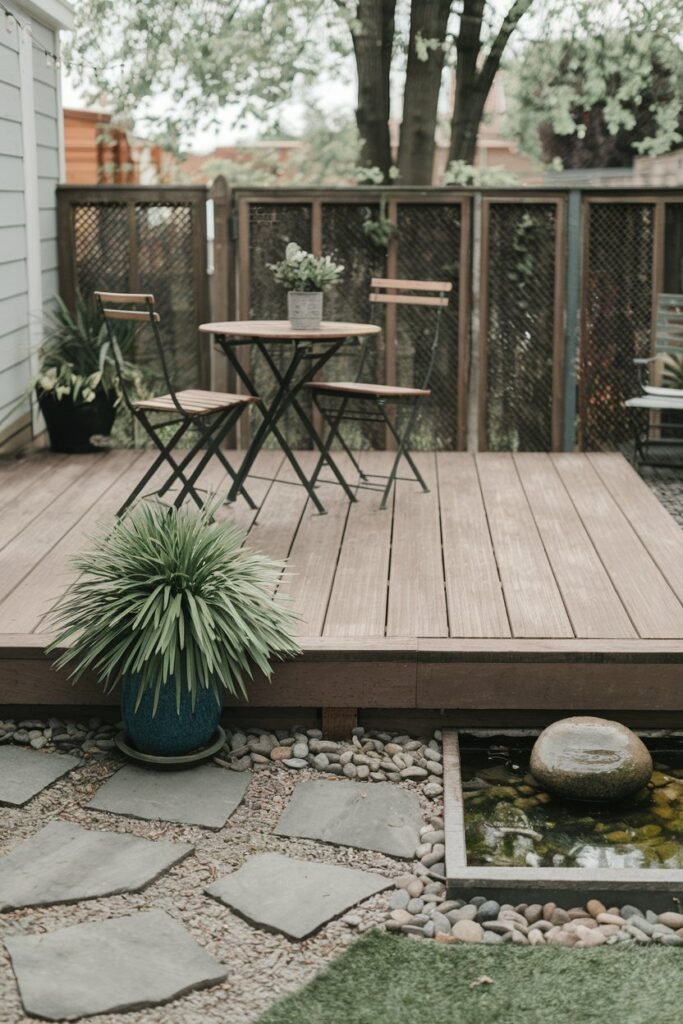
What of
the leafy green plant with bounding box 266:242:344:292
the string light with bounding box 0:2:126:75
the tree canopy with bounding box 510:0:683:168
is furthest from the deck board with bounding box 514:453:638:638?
the tree canopy with bounding box 510:0:683:168

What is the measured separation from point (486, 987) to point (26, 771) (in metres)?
1.49

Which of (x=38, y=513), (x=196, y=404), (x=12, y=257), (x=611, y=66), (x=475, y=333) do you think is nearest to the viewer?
(x=196, y=404)

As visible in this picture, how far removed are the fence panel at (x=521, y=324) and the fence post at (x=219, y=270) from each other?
1.34 m

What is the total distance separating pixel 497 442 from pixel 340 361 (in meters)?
0.94

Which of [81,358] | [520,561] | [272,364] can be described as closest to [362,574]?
[520,561]

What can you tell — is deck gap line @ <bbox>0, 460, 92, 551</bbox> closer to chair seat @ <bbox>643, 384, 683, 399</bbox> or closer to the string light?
the string light

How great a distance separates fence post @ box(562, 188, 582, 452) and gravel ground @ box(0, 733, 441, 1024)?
3.87 meters

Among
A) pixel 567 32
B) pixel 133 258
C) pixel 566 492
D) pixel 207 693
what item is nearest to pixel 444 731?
pixel 207 693

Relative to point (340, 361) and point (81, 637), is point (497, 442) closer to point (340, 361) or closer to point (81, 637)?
point (340, 361)

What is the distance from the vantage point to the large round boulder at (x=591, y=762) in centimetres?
326

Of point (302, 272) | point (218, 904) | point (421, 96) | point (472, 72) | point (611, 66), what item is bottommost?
point (218, 904)

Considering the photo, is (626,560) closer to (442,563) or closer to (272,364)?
(442,563)

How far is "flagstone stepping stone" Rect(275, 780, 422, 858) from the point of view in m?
3.10

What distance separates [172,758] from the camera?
3.46 metres
